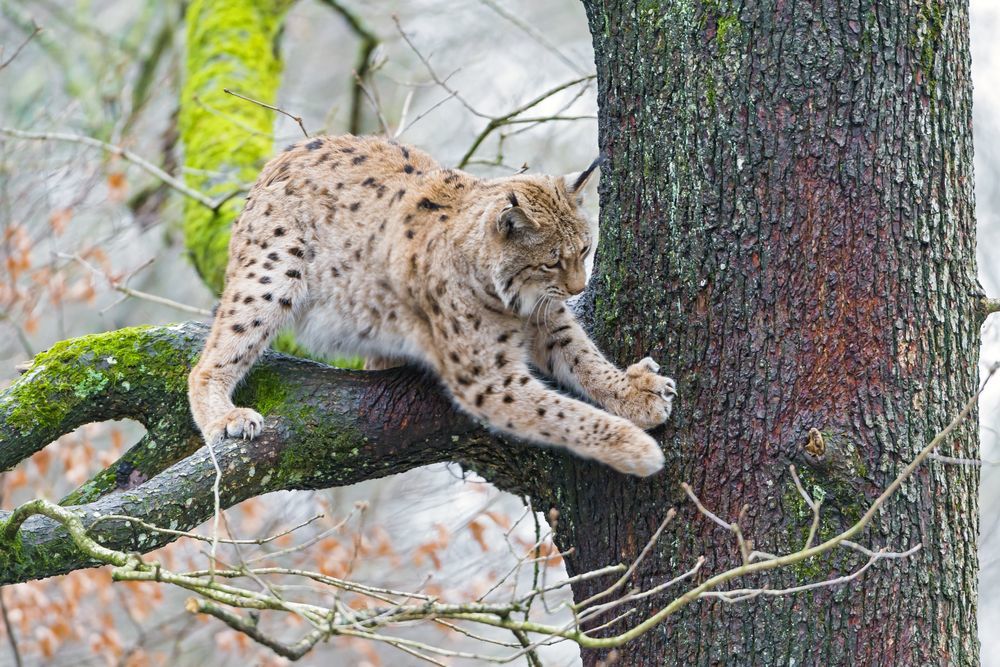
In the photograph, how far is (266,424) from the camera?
4.19m

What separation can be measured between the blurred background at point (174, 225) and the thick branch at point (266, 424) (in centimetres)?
169

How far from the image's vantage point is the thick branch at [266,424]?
412 centimetres

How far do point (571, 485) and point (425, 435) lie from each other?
60 cm

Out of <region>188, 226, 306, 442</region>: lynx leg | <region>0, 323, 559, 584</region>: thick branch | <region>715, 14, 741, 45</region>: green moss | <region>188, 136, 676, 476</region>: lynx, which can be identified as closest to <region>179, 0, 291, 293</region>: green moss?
<region>188, 136, 676, 476</region>: lynx

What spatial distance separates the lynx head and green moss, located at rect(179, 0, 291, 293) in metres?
2.17

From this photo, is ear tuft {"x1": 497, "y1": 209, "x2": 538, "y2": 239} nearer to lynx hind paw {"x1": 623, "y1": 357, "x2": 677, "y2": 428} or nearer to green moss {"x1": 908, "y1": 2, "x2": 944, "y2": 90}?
lynx hind paw {"x1": 623, "y1": 357, "x2": 677, "y2": 428}

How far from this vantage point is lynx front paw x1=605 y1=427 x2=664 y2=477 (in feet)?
12.1

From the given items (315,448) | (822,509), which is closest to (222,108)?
(315,448)

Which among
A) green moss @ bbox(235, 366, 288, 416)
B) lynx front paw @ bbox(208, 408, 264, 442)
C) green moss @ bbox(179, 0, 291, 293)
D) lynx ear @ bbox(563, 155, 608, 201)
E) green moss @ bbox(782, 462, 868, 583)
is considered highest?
green moss @ bbox(179, 0, 291, 293)

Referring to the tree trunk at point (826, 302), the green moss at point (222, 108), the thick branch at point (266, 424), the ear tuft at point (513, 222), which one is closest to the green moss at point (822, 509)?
the tree trunk at point (826, 302)

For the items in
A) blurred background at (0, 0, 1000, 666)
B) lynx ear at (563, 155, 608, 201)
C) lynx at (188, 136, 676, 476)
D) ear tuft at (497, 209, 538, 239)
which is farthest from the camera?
blurred background at (0, 0, 1000, 666)

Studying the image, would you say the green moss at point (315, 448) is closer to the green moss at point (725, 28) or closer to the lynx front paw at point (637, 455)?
the lynx front paw at point (637, 455)

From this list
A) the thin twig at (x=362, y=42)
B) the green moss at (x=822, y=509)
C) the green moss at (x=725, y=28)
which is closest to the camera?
the green moss at (x=822, y=509)

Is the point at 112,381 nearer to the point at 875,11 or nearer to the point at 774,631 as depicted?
the point at 774,631
